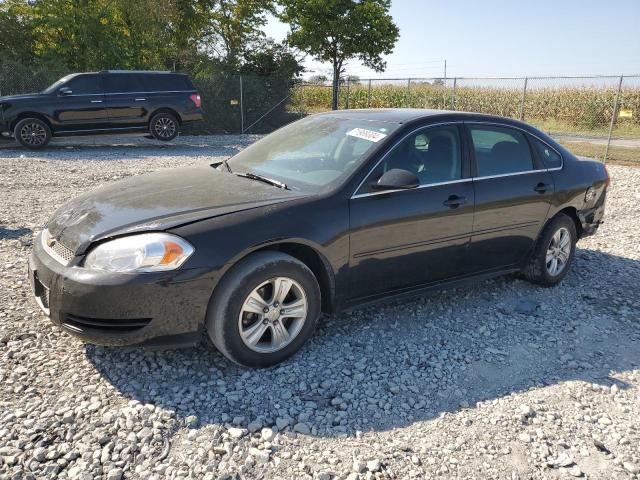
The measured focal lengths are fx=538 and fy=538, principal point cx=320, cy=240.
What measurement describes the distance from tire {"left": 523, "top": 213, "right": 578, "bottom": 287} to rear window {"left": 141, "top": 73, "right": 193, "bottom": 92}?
39.6 ft

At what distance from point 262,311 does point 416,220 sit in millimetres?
1350

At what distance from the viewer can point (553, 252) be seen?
16.6ft

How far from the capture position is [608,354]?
3.97 meters

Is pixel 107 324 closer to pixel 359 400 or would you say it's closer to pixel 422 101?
pixel 359 400

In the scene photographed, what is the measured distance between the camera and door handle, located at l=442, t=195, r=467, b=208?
4117mm

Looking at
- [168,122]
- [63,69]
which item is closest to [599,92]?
[168,122]

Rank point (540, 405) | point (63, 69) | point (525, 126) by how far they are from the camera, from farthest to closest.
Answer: point (63, 69), point (525, 126), point (540, 405)

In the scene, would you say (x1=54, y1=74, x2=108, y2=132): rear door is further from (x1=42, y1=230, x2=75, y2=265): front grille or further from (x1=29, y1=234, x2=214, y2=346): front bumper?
(x1=29, y1=234, x2=214, y2=346): front bumper

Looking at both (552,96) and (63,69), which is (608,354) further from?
(552,96)

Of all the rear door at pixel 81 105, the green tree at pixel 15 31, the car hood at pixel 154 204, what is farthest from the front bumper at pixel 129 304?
the green tree at pixel 15 31

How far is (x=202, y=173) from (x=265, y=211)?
115 cm

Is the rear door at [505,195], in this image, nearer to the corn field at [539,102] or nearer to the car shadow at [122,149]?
the car shadow at [122,149]

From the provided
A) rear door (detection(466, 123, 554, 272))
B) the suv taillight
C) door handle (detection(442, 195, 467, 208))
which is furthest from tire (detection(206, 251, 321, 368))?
the suv taillight

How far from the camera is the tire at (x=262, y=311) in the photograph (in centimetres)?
320
